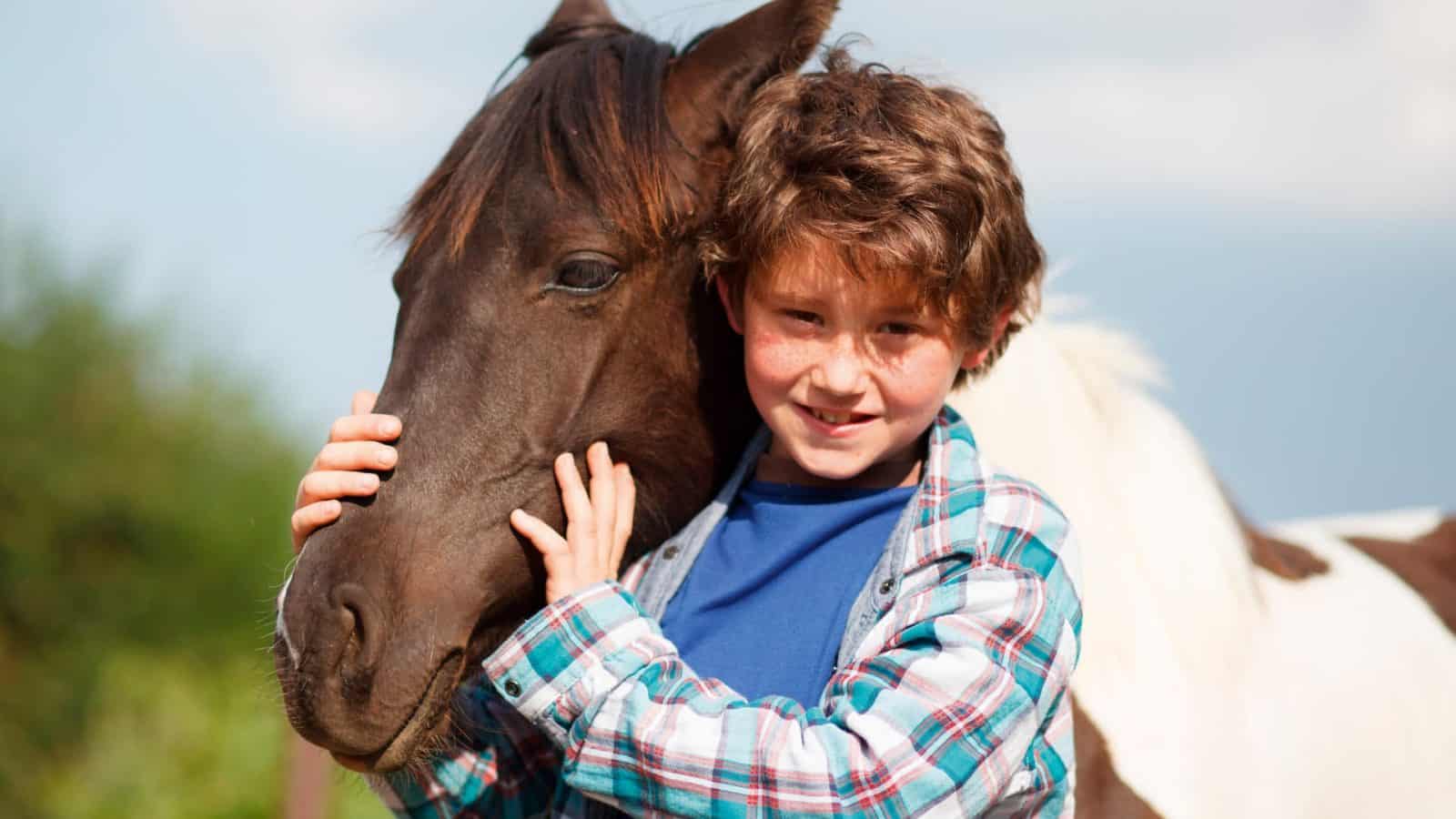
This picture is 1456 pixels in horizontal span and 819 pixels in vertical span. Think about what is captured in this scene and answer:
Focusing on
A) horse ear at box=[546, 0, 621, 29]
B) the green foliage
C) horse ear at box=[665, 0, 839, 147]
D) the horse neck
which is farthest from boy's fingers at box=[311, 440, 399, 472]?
the green foliage

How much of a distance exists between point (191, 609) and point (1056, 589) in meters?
10.4

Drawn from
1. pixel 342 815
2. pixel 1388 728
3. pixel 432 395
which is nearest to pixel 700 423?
pixel 432 395

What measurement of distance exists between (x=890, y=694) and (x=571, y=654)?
415 mm

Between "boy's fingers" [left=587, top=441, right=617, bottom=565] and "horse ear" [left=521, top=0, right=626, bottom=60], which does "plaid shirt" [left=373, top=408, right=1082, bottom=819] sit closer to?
"boy's fingers" [left=587, top=441, right=617, bottom=565]

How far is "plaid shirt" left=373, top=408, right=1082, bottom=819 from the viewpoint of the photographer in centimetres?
153

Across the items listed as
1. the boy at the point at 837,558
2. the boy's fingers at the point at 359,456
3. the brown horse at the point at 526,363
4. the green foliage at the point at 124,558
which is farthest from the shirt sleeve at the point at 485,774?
the green foliage at the point at 124,558

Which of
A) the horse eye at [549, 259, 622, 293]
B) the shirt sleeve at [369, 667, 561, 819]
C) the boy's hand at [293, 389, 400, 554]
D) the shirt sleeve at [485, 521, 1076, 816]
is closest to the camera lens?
the shirt sleeve at [485, 521, 1076, 816]

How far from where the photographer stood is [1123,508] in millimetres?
2455

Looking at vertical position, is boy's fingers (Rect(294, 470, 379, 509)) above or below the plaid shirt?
above

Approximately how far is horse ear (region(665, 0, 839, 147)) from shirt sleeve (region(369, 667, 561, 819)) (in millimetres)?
927

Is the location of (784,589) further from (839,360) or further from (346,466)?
(346,466)

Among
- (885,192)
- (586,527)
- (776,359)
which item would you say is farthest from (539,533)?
(885,192)

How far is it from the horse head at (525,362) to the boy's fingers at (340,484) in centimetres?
2

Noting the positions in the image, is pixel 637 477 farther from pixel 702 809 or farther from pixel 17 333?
pixel 17 333
